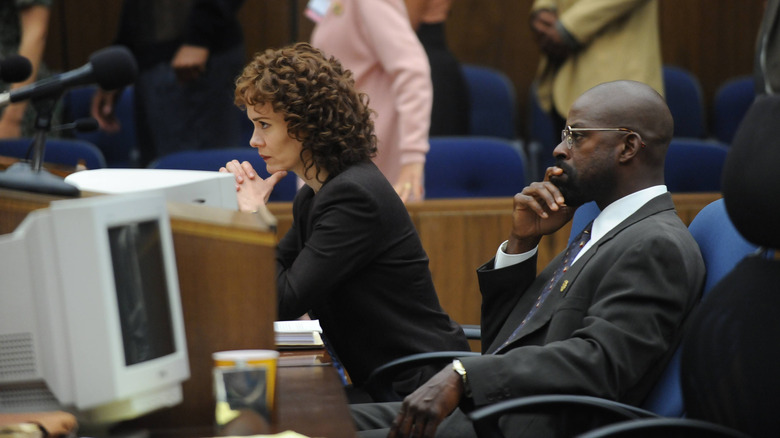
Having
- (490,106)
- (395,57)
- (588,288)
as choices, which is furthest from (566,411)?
(490,106)

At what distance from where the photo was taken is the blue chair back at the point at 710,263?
2092 millimetres

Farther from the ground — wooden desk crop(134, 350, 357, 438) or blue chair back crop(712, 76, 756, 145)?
blue chair back crop(712, 76, 756, 145)

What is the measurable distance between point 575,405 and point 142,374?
81cm

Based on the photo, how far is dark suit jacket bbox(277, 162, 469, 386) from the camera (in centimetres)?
261

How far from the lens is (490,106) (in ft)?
18.7

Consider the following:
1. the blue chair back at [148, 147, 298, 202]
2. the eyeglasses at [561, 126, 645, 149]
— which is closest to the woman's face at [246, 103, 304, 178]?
the eyeglasses at [561, 126, 645, 149]

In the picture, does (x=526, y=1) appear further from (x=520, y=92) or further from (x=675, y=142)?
(x=675, y=142)

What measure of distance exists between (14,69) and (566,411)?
53.6 inches

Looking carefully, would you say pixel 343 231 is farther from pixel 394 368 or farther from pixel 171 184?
pixel 171 184

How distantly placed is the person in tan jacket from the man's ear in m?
2.09

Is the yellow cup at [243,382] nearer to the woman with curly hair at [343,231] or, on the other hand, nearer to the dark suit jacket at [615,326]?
the dark suit jacket at [615,326]

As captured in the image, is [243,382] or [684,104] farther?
[684,104]

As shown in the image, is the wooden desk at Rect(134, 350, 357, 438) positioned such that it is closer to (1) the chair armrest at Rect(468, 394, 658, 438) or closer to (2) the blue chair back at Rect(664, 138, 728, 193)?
(1) the chair armrest at Rect(468, 394, 658, 438)

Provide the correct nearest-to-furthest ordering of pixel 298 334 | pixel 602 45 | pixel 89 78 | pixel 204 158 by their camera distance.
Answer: pixel 89 78 < pixel 298 334 < pixel 204 158 < pixel 602 45
